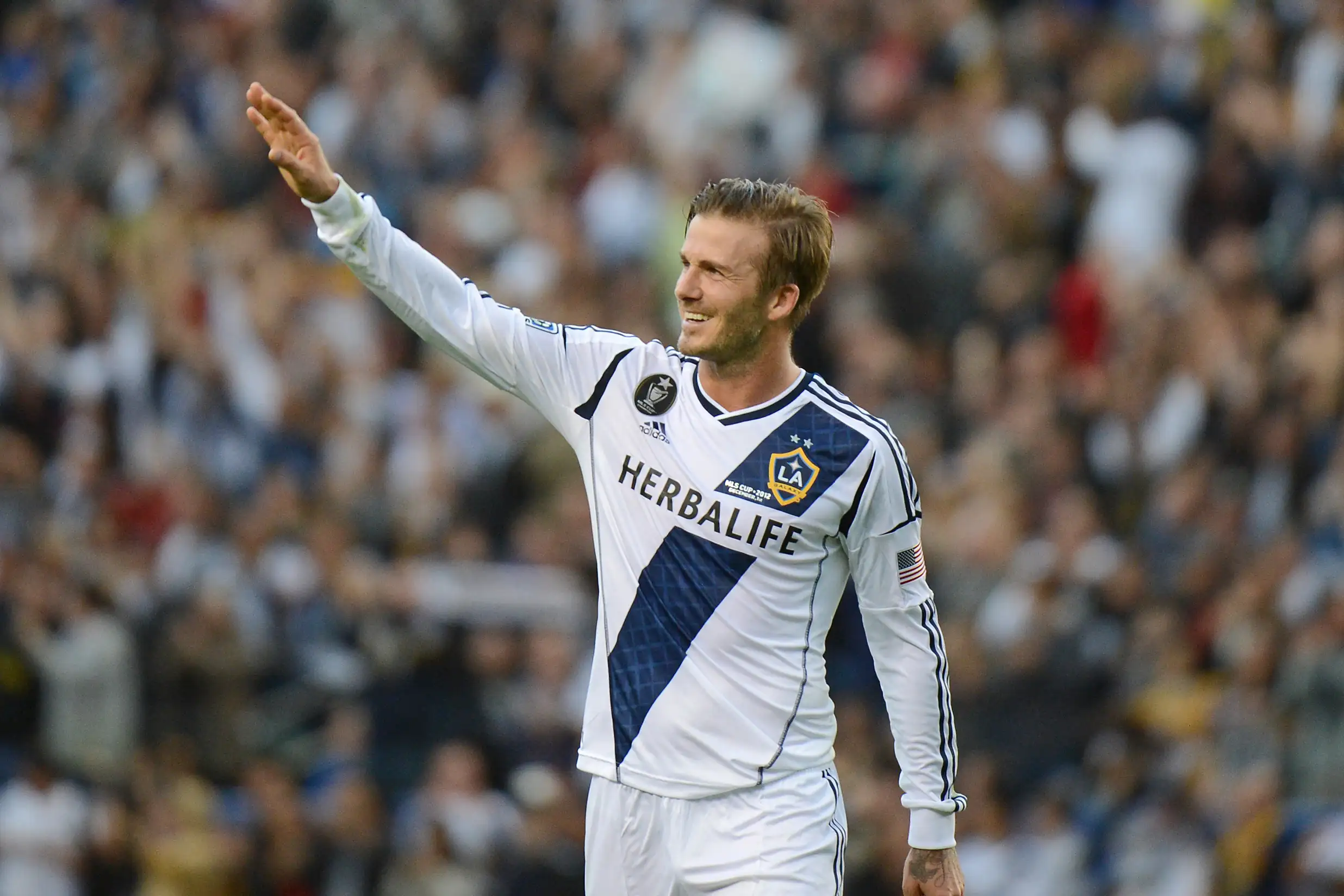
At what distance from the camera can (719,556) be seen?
18.9 feet

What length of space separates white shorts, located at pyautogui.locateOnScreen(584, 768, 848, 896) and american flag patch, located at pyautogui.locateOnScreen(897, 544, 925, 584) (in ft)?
2.01

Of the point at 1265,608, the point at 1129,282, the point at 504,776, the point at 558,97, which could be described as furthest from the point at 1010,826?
the point at 558,97

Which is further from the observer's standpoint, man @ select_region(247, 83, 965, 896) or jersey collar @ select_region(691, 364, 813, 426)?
jersey collar @ select_region(691, 364, 813, 426)

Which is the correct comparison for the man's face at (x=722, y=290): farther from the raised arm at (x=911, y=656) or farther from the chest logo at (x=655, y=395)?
the raised arm at (x=911, y=656)

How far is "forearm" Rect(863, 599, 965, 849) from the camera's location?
5.80 meters

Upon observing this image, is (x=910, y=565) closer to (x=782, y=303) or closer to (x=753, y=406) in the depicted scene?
(x=753, y=406)

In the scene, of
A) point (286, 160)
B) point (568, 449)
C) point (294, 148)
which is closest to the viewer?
point (286, 160)

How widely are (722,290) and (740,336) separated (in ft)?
0.46

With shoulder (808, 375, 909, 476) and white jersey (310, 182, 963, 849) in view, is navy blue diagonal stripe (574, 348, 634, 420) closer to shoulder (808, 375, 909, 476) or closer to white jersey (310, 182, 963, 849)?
white jersey (310, 182, 963, 849)

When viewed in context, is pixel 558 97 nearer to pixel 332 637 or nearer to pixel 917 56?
pixel 917 56

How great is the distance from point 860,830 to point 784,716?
243 inches

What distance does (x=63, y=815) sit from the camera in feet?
41.6

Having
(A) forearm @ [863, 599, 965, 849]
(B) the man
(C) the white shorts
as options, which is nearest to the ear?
(B) the man

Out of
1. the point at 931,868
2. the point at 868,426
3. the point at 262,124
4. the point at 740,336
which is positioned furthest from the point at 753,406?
the point at 262,124
